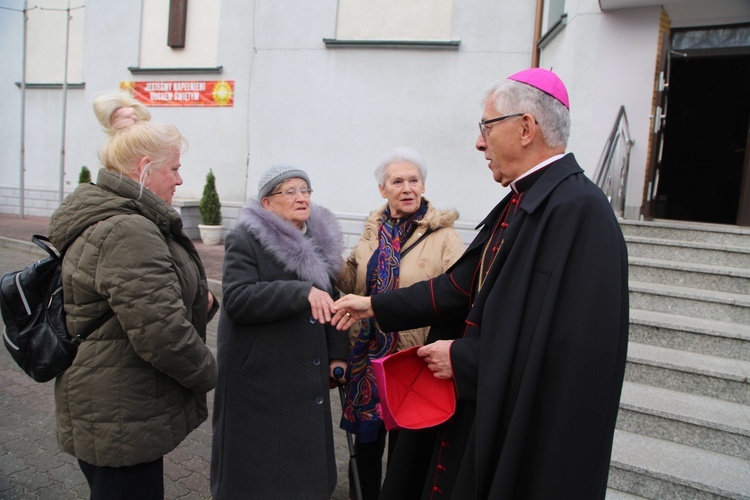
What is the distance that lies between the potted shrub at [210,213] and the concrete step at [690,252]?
880 centimetres

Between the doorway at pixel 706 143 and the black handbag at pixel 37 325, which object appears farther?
the doorway at pixel 706 143

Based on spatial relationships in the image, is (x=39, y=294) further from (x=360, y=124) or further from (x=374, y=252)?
(x=360, y=124)

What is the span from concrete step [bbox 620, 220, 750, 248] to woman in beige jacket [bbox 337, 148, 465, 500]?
3.42 m

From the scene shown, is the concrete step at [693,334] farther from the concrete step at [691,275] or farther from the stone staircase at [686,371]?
the concrete step at [691,275]

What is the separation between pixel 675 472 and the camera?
3.11 meters

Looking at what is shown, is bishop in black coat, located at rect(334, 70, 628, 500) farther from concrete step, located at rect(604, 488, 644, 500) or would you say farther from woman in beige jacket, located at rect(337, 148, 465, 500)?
concrete step, located at rect(604, 488, 644, 500)

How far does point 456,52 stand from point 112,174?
8.02m

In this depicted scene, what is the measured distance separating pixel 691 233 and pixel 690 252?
403 millimetres

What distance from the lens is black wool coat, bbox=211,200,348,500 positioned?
2.55 m

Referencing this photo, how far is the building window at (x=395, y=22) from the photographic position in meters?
9.04

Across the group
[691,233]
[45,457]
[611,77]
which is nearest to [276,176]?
[45,457]

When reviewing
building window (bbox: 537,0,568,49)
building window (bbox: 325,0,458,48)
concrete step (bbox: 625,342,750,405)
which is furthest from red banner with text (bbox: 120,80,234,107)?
concrete step (bbox: 625,342,750,405)

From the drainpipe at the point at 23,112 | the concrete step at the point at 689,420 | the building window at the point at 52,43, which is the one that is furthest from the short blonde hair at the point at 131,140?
the drainpipe at the point at 23,112

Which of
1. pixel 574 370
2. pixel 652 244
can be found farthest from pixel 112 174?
pixel 652 244
